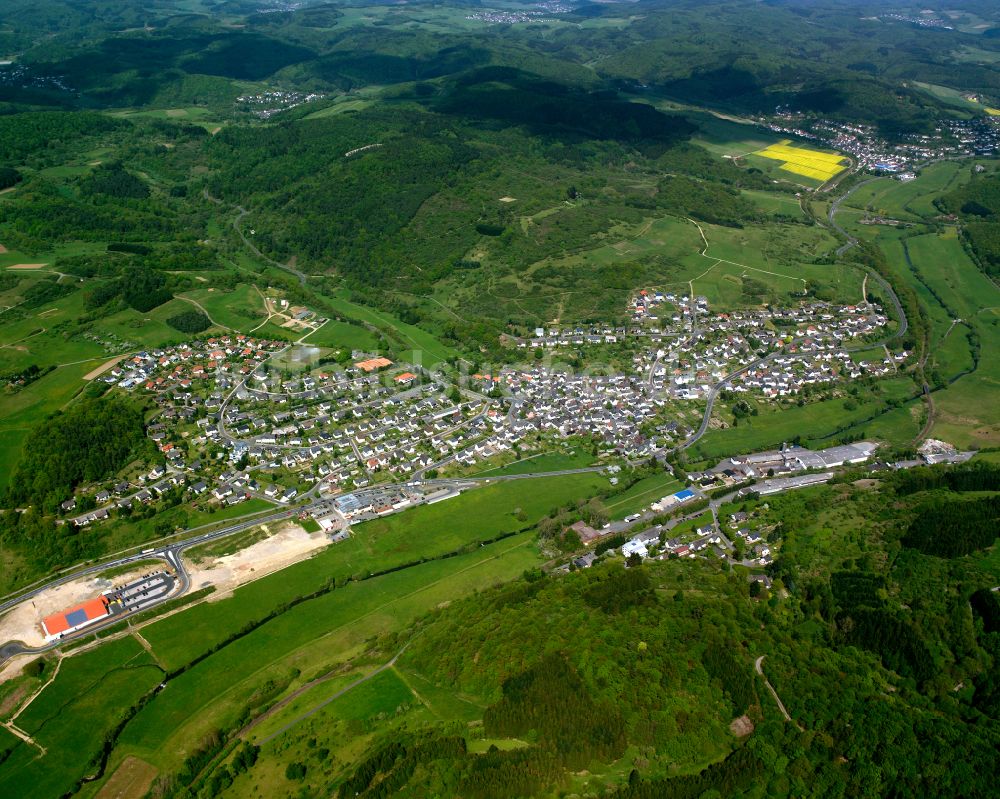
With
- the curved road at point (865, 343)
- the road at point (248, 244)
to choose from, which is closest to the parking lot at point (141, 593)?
the curved road at point (865, 343)

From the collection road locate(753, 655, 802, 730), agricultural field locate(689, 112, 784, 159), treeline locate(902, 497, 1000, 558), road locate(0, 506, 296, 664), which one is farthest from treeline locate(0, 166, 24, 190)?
treeline locate(902, 497, 1000, 558)

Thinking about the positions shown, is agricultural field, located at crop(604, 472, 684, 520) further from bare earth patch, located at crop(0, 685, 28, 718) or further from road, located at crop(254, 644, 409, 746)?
bare earth patch, located at crop(0, 685, 28, 718)

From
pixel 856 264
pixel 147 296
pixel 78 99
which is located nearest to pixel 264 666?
pixel 147 296

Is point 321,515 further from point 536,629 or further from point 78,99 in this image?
point 78,99

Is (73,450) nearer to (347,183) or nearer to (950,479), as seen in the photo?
(950,479)

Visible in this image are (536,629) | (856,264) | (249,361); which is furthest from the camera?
(856,264)

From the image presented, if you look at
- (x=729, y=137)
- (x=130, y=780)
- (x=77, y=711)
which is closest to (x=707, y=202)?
(x=729, y=137)
